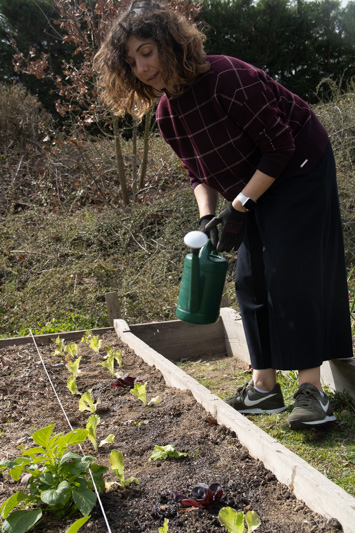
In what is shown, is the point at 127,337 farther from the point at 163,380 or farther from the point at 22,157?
the point at 22,157

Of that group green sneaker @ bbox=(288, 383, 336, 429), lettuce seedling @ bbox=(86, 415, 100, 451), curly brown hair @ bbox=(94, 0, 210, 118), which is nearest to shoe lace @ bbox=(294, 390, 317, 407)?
green sneaker @ bbox=(288, 383, 336, 429)

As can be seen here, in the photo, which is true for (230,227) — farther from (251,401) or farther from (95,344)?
(95,344)

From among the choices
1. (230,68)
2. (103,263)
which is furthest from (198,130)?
(103,263)

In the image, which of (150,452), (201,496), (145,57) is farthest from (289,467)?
(145,57)

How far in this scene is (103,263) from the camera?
16.4 ft

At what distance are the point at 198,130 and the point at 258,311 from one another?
0.76m

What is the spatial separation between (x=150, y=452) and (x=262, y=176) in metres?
1.04

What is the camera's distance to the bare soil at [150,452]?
138cm

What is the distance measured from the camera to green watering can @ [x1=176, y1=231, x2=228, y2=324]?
2217mm

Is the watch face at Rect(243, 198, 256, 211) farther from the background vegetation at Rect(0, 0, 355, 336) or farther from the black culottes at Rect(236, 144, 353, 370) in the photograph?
the background vegetation at Rect(0, 0, 355, 336)

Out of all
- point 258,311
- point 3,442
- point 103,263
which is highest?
point 258,311

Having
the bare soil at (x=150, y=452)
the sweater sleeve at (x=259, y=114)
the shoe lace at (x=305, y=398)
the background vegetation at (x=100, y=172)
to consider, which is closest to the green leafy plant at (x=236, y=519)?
the bare soil at (x=150, y=452)

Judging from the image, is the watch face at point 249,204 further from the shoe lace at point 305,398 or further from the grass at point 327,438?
the grass at point 327,438

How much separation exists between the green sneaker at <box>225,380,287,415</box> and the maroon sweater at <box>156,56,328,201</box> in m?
0.84
